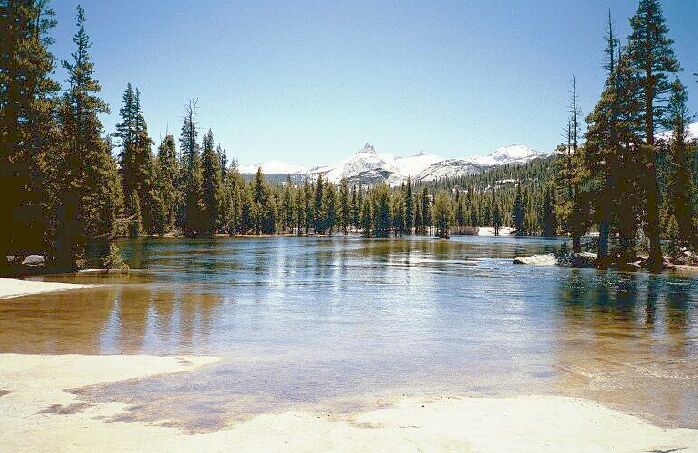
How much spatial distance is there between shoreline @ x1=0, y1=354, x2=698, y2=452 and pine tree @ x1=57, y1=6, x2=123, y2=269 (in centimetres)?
2792

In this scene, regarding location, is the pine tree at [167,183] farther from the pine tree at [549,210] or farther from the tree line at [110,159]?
the pine tree at [549,210]

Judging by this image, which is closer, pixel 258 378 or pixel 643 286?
pixel 258 378

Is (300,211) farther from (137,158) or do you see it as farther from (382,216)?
(137,158)

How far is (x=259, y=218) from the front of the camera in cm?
13775

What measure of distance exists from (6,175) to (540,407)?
1374 inches

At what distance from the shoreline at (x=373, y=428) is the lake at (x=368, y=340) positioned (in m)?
0.53

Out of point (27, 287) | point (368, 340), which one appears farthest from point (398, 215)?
point (368, 340)

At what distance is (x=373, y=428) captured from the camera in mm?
8016

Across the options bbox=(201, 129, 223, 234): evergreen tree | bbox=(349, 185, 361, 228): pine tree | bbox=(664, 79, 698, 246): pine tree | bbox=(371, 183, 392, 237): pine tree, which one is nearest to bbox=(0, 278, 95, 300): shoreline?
bbox=(664, 79, 698, 246): pine tree

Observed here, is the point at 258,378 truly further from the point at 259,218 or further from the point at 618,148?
the point at 259,218

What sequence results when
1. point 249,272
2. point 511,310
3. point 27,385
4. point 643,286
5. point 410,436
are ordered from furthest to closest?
point 249,272 < point 643,286 < point 511,310 < point 27,385 < point 410,436

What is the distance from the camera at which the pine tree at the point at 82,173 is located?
115 feet

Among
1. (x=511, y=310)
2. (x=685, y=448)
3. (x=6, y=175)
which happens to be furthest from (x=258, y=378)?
(x=6, y=175)

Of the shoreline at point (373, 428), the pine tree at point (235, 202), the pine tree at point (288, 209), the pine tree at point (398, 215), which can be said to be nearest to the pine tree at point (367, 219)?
the pine tree at point (398, 215)
